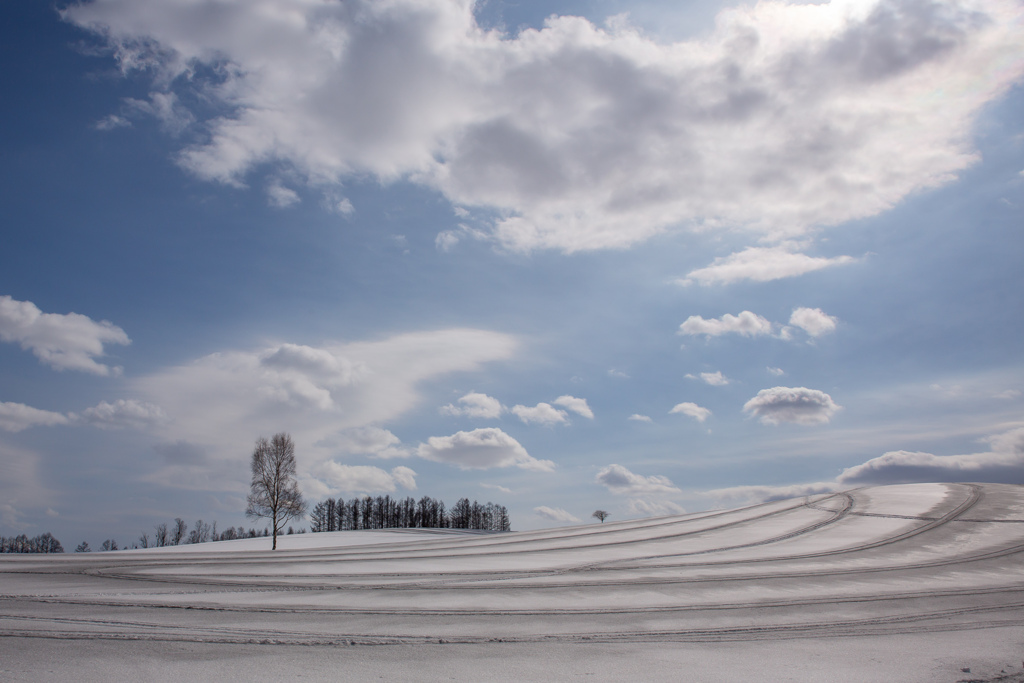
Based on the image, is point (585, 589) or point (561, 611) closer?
point (561, 611)

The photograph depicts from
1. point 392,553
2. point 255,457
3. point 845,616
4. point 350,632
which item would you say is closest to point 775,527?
point 845,616

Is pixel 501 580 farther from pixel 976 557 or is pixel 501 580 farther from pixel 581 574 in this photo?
pixel 976 557

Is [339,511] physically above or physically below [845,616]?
below

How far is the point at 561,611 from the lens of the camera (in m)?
11.1

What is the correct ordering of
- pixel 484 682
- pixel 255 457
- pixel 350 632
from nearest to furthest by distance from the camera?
pixel 484 682
pixel 350 632
pixel 255 457

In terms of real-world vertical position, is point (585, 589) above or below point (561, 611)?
below

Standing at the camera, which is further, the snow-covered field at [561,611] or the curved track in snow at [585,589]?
the curved track in snow at [585,589]

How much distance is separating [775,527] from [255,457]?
33417mm

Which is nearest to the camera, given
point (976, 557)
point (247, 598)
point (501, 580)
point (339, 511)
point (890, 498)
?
point (247, 598)

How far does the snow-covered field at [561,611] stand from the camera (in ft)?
24.2

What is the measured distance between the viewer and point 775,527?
23.8 meters

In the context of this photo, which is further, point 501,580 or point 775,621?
point 501,580

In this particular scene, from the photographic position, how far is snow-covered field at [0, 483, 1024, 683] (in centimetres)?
737

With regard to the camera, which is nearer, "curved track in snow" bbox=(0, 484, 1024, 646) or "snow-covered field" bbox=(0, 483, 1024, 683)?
"snow-covered field" bbox=(0, 483, 1024, 683)
